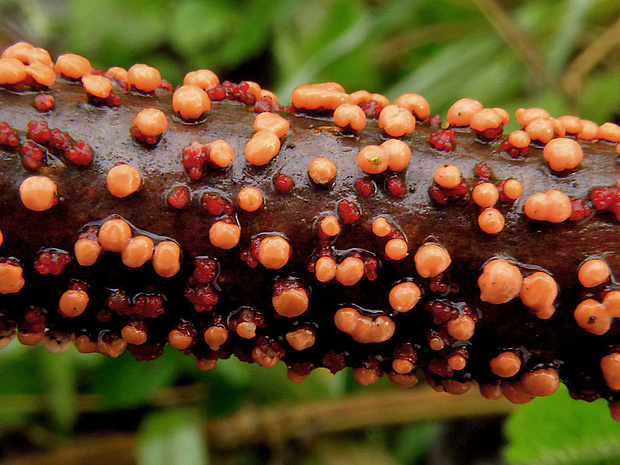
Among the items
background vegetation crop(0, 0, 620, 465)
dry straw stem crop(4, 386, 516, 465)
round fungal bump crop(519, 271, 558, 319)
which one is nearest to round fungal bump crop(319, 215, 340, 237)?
round fungal bump crop(519, 271, 558, 319)

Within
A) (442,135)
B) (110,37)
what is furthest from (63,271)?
(110,37)

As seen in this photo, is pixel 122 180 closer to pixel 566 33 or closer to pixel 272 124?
pixel 272 124

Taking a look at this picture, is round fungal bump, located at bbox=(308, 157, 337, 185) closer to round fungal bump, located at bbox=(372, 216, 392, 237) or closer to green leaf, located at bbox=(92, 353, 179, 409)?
round fungal bump, located at bbox=(372, 216, 392, 237)

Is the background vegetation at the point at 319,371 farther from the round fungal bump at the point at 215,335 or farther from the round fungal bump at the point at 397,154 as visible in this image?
the round fungal bump at the point at 397,154

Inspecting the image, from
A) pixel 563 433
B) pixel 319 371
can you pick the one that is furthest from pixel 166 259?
pixel 319 371

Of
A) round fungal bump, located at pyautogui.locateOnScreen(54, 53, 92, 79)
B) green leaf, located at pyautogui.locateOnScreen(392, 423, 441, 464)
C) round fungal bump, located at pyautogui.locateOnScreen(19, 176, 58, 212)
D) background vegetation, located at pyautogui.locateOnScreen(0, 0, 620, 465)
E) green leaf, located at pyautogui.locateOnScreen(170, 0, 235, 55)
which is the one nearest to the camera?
round fungal bump, located at pyautogui.locateOnScreen(19, 176, 58, 212)

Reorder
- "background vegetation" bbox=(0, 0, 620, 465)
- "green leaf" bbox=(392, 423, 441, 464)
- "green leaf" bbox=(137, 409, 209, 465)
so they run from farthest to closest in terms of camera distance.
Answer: "green leaf" bbox=(392, 423, 441, 464), "background vegetation" bbox=(0, 0, 620, 465), "green leaf" bbox=(137, 409, 209, 465)
